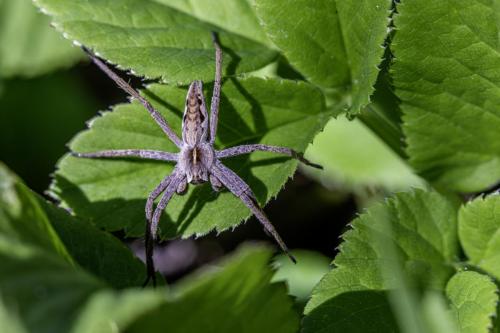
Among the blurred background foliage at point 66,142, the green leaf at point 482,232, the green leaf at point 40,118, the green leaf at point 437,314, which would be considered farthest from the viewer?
the green leaf at point 40,118

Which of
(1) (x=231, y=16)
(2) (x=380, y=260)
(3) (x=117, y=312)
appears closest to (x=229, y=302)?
(3) (x=117, y=312)

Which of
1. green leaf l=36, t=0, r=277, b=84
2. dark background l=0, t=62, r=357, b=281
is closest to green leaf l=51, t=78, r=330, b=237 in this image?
green leaf l=36, t=0, r=277, b=84

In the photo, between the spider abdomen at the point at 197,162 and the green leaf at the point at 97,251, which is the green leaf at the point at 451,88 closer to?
the spider abdomen at the point at 197,162

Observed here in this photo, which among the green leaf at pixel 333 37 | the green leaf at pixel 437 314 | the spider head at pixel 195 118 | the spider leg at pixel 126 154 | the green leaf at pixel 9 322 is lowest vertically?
the green leaf at pixel 437 314

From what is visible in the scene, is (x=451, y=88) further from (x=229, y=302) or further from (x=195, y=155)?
(x=229, y=302)

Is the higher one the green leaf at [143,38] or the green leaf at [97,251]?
the green leaf at [143,38]

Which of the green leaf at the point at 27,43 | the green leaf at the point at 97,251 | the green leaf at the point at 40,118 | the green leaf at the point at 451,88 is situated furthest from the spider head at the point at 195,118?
the green leaf at the point at 27,43

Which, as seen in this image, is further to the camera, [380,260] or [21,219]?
[380,260]
